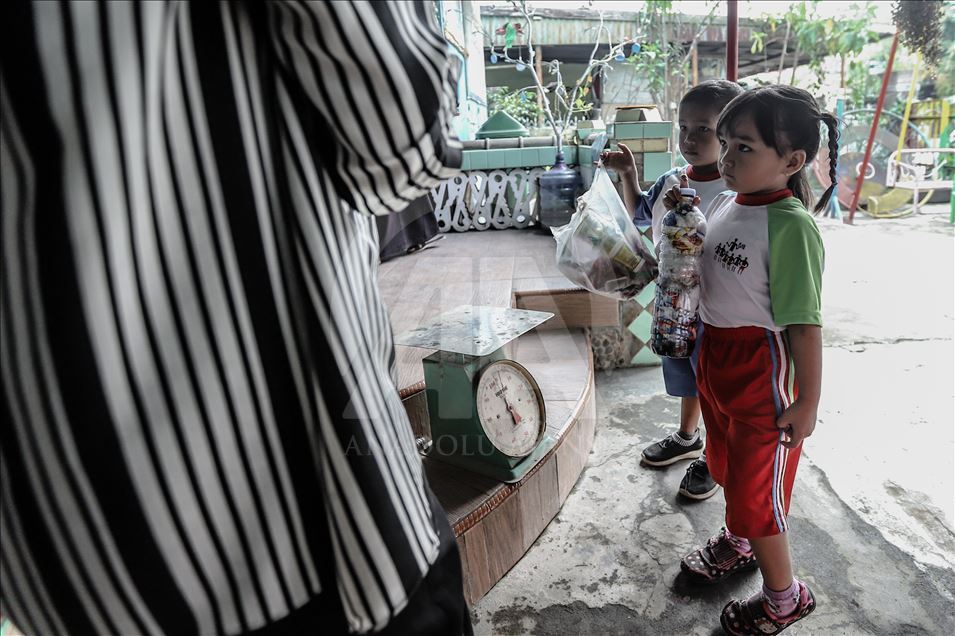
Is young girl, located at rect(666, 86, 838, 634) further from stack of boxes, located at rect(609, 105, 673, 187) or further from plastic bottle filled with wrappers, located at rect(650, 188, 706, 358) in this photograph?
stack of boxes, located at rect(609, 105, 673, 187)

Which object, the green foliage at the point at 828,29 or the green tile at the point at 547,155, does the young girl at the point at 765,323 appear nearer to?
the green tile at the point at 547,155

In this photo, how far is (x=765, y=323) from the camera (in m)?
1.40

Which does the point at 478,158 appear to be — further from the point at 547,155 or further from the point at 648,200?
the point at 648,200

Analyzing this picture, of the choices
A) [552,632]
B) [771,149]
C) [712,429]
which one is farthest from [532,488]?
[771,149]

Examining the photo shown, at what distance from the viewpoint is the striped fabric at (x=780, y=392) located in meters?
1.40

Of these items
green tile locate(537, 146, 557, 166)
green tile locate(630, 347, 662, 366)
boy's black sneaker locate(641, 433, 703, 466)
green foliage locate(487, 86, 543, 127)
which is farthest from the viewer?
green foliage locate(487, 86, 543, 127)

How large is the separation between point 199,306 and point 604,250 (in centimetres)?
138

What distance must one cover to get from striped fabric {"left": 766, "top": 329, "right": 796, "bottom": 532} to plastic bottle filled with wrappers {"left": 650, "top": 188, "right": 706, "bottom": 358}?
8.7 inches

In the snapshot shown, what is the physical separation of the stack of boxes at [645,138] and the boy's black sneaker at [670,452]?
4.29ft

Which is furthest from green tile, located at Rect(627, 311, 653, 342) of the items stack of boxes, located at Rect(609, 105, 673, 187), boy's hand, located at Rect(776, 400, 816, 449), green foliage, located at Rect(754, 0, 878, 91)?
green foliage, located at Rect(754, 0, 878, 91)

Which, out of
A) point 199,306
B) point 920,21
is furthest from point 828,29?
point 199,306

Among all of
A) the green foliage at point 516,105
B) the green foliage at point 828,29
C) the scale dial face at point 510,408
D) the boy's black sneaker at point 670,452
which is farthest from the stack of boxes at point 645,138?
the green foliage at point 828,29

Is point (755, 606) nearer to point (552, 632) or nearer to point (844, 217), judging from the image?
point (552, 632)

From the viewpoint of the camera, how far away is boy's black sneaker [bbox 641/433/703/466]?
2.29 metres
